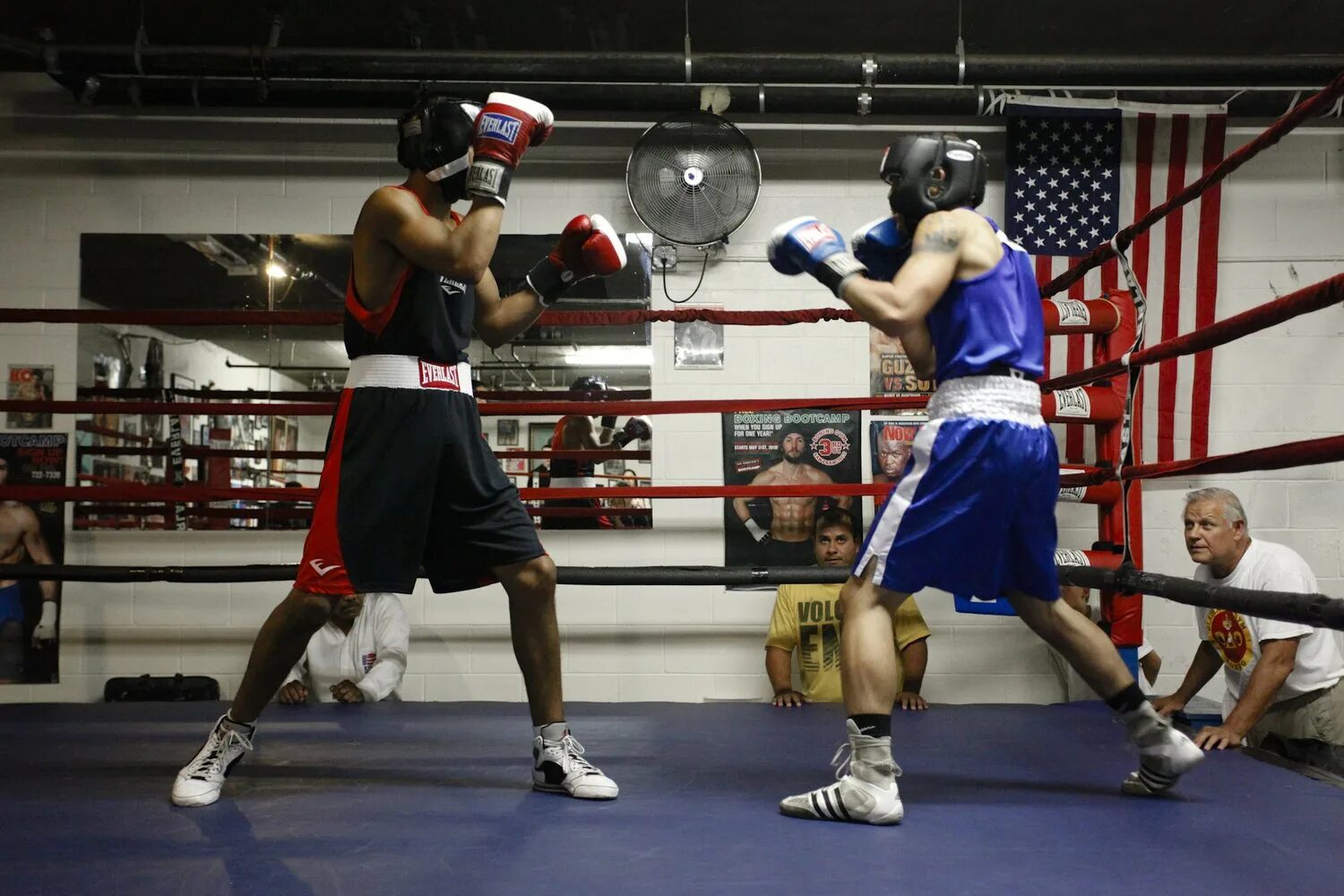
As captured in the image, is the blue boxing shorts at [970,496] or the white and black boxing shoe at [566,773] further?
the white and black boxing shoe at [566,773]

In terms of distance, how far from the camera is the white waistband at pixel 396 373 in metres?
2.19

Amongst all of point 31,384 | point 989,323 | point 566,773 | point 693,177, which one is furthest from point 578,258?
point 31,384

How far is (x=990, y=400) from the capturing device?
2033 mm

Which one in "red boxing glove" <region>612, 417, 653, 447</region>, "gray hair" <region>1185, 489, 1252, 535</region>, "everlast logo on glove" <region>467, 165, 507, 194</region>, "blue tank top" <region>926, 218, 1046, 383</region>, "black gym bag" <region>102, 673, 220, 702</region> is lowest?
"black gym bag" <region>102, 673, 220, 702</region>

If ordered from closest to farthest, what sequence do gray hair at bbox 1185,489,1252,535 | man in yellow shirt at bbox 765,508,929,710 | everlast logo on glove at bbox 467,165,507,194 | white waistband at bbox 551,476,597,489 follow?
everlast logo on glove at bbox 467,165,507,194, gray hair at bbox 1185,489,1252,535, man in yellow shirt at bbox 765,508,929,710, white waistband at bbox 551,476,597,489

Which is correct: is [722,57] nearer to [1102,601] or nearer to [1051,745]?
[1102,601]

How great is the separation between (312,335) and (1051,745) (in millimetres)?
3080

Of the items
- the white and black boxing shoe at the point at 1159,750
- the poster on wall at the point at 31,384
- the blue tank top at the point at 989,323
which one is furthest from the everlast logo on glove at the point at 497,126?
the poster on wall at the point at 31,384

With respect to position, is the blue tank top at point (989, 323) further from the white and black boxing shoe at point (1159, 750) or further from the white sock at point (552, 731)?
the white sock at point (552, 731)

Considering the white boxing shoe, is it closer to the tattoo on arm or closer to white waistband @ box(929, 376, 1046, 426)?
white waistband @ box(929, 376, 1046, 426)

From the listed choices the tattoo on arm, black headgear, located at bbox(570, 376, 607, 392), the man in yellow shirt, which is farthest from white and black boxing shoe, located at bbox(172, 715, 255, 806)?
black headgear, located at bbox(570, 376, 607, 392)

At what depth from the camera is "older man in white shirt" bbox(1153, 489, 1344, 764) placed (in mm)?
2898

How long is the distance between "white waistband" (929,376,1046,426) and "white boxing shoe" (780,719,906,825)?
25.3 inches

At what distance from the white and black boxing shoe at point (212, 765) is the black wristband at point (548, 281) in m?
1.15
